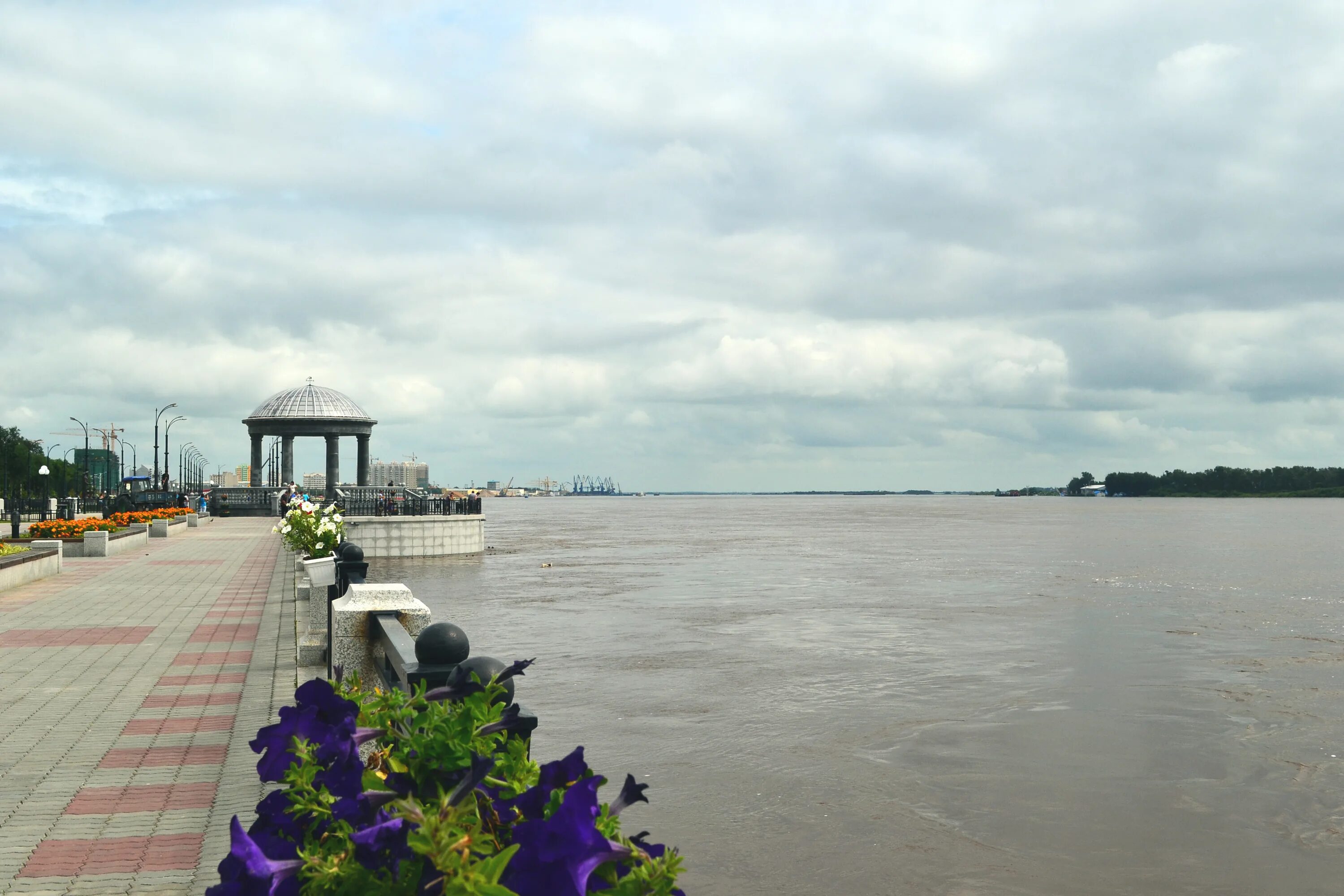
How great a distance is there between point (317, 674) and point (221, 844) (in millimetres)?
4793

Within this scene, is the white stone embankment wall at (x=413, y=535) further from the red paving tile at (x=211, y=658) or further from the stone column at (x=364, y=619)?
the stone column at (x=364, y=619)

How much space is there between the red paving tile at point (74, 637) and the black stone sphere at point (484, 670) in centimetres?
1172

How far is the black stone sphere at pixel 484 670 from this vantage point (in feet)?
10.5

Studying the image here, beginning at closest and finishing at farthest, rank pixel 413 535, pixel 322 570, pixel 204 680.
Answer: pixel 204 680
pixel 322 570
pixel 413 535

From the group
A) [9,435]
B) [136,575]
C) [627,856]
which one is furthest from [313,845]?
[9,435]

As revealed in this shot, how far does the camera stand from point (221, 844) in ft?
20.3

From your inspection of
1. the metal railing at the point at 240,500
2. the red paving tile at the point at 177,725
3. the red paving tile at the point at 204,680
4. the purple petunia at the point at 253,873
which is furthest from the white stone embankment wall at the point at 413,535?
the purple petunia at the point at 253,873

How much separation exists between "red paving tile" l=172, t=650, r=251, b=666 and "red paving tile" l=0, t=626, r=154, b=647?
4.63 feet

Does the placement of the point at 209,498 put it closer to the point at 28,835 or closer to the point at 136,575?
the point at 136,575

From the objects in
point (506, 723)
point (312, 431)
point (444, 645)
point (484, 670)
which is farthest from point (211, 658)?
point (312, 431)

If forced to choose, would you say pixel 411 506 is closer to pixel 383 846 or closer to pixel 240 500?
pixel 240 500

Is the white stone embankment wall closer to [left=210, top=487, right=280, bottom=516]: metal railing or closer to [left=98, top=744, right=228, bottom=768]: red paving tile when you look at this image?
[left=210, top=487, right=280, bottom=516]: metal railing

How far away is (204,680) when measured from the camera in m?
11.1

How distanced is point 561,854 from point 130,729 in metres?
8.51
